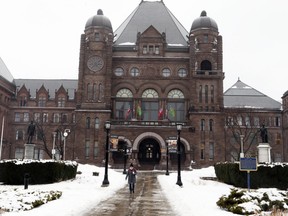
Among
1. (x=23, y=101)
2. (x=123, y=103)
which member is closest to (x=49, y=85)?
(x=23, y=101)

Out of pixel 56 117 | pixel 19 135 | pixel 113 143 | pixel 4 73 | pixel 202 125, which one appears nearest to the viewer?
pixel 113 143

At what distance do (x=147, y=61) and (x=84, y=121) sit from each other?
55.1ft

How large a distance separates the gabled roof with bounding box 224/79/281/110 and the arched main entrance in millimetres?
20680

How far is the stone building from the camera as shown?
218 feet

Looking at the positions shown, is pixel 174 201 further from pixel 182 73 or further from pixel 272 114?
pixel 272 114

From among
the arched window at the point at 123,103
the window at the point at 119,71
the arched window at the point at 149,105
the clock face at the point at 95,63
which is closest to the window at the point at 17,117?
the clock face at the point at 95,63

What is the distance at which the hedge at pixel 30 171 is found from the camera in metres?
26.4

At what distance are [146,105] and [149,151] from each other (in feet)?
29.1

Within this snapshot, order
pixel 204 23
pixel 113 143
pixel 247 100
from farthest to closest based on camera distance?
pixel 247 100
pixel 204 23
pixel 113 143

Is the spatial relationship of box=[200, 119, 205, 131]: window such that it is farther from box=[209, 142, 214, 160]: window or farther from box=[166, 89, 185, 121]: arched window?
box=[166, 89, 185, 121]: arched window

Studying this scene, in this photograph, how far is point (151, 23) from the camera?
8031 cm

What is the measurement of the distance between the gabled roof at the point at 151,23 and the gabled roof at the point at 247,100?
1763cm

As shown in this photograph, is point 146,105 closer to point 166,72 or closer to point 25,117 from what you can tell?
point 166,72

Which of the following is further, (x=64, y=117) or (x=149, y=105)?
(x=64, y=117)
